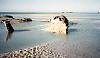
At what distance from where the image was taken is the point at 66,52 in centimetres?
1535

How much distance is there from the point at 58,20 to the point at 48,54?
42.0 ft

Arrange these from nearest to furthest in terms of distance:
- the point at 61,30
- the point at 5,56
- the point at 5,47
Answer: the point at 5,56, the point at 5,47, the point at 61,30

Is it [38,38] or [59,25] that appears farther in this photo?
[59,25]

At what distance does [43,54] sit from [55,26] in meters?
13.1

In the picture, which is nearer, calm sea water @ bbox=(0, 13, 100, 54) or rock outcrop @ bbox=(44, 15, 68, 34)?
calm sea water @ bbox=(0, 13, 100, 54)

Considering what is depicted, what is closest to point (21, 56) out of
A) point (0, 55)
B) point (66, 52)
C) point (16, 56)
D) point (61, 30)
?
point (16, 56)

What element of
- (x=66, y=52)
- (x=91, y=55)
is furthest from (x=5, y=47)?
(x=91, y=55)

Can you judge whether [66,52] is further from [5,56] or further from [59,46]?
[5,56]

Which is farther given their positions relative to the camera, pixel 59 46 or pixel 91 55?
pixel 59 46

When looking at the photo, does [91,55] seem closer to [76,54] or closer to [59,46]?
[76,54]

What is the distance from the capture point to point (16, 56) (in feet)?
45.0

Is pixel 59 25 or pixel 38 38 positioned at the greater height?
pixel 59 25

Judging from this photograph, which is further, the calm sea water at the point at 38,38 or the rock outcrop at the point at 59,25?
the rock outcrop at the point at 59,25

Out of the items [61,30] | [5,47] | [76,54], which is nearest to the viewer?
[76,54]
